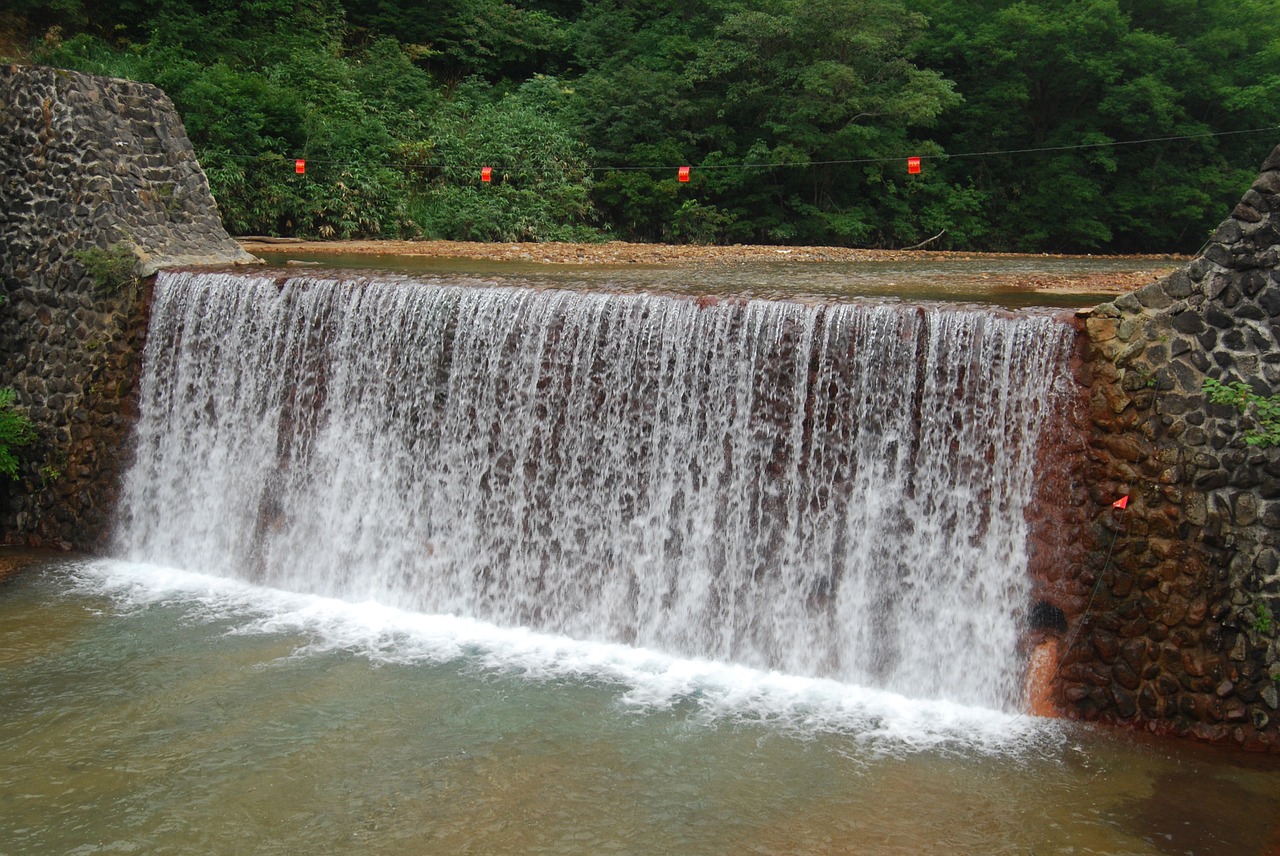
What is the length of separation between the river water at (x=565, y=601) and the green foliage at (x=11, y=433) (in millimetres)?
1182

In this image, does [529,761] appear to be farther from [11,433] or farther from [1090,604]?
[11,433]

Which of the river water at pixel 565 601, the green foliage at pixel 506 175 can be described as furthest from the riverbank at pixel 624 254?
the river water at pixel 565 601

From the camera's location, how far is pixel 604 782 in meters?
5.29

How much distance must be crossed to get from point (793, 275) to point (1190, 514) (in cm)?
769

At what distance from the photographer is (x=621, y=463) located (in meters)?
7.54

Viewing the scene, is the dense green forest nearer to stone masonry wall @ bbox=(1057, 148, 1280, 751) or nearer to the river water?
the river water

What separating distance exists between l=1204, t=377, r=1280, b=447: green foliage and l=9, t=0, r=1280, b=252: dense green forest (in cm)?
1477

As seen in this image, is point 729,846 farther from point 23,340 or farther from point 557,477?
point 23,340

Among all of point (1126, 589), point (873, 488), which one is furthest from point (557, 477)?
point (1126, 589)

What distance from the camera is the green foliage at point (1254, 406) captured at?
18.6 ft

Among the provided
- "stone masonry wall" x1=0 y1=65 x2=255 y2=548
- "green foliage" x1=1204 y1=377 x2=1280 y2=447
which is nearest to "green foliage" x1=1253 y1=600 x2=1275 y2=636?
"green foliage" x1=1204 y1=377 x2=1280 y2=447

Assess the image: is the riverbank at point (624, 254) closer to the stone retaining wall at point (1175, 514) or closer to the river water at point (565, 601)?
the river water at point (565, 601)

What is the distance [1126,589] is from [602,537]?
3.54 metres

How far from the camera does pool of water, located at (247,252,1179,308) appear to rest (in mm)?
9586
